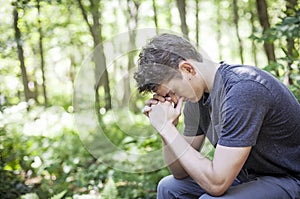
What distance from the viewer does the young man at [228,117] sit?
1690mm

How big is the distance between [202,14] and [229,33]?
5.32 feet

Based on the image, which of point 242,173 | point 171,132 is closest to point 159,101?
point 171,132

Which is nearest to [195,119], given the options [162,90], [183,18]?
[162,90]

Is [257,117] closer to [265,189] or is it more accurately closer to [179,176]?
[265,189]

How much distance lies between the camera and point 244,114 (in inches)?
66.1

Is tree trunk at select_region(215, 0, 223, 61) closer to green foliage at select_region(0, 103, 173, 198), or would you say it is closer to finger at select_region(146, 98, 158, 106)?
green foliage at select_region(0, 103, 173, 198)

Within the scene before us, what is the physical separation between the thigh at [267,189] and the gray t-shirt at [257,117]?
0.05 meters

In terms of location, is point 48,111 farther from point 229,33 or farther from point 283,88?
point 229,33

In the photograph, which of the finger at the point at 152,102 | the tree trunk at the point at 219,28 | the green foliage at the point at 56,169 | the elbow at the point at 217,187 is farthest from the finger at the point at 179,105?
the tree trunk at the point at 219,28

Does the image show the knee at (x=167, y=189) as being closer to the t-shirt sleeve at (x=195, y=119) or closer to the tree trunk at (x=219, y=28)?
the t-shirt sleeve at (x=195, y=119)

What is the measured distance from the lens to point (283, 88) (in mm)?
1847

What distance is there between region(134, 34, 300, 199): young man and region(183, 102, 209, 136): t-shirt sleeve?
0.19 feet

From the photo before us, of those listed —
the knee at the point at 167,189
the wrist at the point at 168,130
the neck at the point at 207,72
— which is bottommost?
the knee at the point at 167,189

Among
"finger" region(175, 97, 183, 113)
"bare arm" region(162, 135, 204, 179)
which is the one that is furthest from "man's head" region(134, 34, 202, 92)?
"bare arm" region(162, 135, 204, 179)
